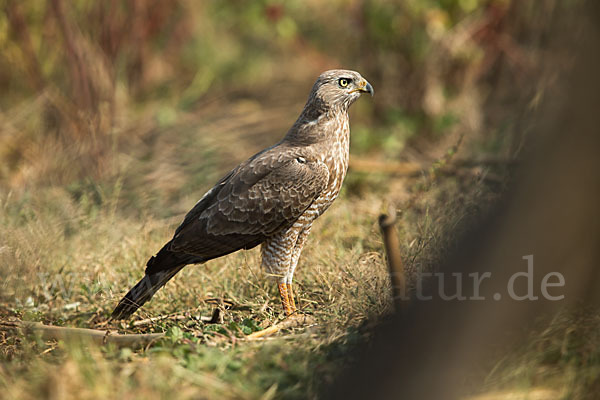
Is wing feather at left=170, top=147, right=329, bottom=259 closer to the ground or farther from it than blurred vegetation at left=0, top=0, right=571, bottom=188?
closer to the ground

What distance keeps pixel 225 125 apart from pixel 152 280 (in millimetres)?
4014

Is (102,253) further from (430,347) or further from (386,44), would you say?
(386,44)

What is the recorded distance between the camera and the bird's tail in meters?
3.60

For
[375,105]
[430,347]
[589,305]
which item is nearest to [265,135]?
[375,105]

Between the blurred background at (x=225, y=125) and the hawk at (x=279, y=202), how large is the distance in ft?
1.07

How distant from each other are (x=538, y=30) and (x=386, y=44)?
1.75m

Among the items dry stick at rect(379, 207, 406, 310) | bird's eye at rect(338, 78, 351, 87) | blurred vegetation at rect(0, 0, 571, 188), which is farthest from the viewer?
blurred vegetation at rect(0, 0, 571, 188)

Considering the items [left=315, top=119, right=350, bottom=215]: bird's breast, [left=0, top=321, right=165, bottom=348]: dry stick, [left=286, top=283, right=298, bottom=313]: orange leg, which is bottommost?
[left=0, top=321, right=165, bottom=348]: dry stick

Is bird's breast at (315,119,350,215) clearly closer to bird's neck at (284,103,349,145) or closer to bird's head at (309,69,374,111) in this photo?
bird's neck at (284,103,349,145)

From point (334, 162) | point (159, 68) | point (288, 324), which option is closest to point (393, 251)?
point (288, 324)

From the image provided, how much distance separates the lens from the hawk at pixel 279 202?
11.9 feet

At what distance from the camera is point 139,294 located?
3.61m

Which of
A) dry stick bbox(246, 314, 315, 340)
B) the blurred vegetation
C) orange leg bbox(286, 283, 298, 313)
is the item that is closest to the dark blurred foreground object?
dry stick bbox(246, 314, 315, 340)

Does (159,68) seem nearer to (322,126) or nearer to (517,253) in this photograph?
(322,126)
